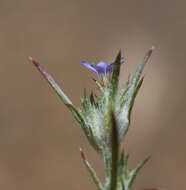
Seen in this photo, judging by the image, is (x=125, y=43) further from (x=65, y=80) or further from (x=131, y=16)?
(x=65, y=80)

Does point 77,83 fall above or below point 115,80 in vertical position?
above

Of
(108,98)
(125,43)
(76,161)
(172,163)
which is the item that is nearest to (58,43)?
(125,43)

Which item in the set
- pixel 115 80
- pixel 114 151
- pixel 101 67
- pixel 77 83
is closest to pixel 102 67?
pixel 101 67

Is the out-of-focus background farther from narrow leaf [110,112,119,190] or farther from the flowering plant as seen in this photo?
narrow leaf [110,112,119,190]

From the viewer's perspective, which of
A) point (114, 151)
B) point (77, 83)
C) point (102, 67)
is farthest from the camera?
point (77, 83)

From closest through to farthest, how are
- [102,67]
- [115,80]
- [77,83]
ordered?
1. [115,80]
2. [102,67]
3. [77,83]

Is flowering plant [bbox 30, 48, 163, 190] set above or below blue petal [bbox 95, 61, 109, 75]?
below

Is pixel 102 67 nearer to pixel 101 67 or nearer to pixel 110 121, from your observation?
pixel 101 67

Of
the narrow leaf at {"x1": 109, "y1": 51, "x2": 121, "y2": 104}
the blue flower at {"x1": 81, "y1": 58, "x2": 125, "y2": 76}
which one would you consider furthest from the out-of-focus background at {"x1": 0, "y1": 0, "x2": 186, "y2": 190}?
the narrow leaf at {"x1": 109, "y1": 51, "x2": 121, "y2": 104}

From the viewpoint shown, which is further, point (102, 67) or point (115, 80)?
point (102, 67)
